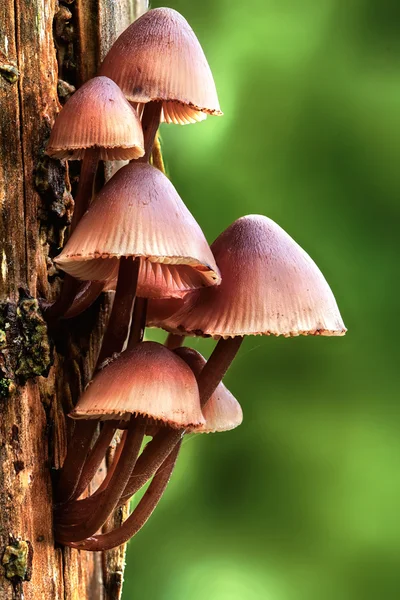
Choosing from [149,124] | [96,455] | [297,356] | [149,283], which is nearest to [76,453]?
[96,455]

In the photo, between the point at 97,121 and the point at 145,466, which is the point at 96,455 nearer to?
the point at 145,466

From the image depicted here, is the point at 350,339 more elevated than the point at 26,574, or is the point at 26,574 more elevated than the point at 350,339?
the point at 26,574

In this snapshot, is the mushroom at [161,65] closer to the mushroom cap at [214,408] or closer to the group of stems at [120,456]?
the group of stems at [120,456]

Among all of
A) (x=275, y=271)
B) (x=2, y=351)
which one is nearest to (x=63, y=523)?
(x=2, y=351)

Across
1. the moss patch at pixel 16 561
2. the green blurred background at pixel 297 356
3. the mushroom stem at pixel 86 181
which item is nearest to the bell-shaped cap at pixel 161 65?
the mushroom stem at pixel 86 181

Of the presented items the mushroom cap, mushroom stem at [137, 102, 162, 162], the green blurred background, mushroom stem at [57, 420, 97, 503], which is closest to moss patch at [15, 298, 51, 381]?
mushroom stem at [57, 420, 97, 503]

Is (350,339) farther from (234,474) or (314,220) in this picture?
(234,474)
